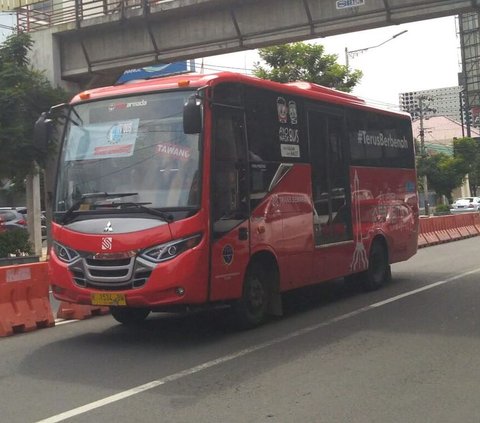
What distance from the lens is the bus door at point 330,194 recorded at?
369 inches

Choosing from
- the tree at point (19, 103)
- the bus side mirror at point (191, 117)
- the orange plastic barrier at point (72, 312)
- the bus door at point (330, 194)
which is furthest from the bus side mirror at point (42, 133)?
the tree at point (19, 103)

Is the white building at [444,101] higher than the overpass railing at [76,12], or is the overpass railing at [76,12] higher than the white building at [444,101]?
the white building at [444,101]

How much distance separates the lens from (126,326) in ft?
28.5

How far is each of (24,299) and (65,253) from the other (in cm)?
158

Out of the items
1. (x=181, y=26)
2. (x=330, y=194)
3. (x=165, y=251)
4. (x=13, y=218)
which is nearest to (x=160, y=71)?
(x=13, y=218)

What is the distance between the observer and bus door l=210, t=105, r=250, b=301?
7270 millimetres

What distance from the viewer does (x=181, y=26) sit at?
700 inches

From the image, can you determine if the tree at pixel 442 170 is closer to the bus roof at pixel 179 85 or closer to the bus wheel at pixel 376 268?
the bus wheel at pixel 376 268

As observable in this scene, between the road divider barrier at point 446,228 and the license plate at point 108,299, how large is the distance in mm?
16189

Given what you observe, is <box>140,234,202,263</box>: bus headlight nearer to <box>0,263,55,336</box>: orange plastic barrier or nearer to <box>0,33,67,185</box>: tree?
<box>0,263,55,336</box>: orange plastic barrier

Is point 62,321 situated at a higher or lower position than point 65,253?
lower

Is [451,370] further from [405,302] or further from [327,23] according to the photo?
[327,23]

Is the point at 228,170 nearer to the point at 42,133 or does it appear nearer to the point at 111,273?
the point at 111,273

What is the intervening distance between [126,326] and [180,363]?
7.76 ft
